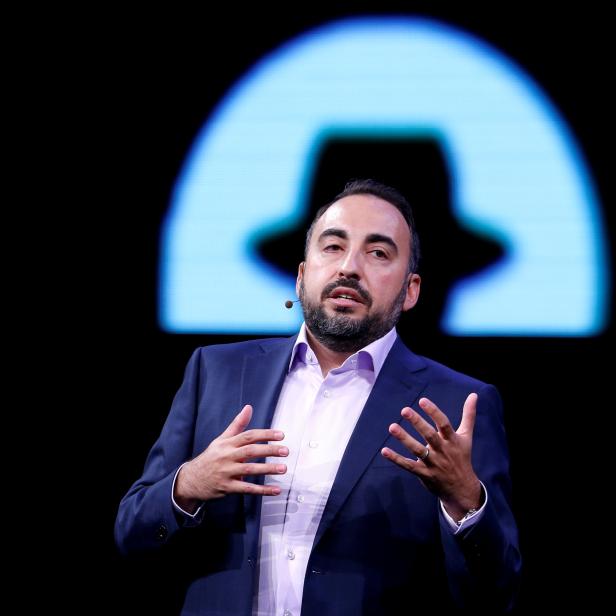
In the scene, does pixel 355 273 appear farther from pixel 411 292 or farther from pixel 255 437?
pixel 255 437

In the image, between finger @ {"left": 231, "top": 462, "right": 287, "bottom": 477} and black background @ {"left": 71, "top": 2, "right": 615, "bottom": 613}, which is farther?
black background @ {"left": 71, "top": 2, "right": 615, "bottom": 613}

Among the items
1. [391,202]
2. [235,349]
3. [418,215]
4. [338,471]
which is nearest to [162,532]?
[338,471]

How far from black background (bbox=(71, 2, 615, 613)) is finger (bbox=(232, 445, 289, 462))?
108 centimetres

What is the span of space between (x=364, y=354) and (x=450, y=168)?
907 mm

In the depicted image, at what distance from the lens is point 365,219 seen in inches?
87.0

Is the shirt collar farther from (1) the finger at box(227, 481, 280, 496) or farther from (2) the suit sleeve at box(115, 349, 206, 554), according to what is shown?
(1) the finger at box(227, 481, 280, 496)

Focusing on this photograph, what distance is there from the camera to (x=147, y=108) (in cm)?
284

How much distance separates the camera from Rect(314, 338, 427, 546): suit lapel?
72.1 inches

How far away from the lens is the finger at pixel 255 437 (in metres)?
1.62

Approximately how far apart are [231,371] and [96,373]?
89 cm

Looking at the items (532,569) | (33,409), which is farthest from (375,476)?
(33,409)

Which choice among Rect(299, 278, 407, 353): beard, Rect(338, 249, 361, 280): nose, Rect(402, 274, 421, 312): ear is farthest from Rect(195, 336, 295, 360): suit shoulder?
Rect(402, 274, 421, 312): ear

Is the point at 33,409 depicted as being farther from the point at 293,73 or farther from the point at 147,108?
the point at 293,73

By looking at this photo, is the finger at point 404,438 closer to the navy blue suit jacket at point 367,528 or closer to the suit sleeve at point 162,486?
the navy blue suit jacket at point 367,528
